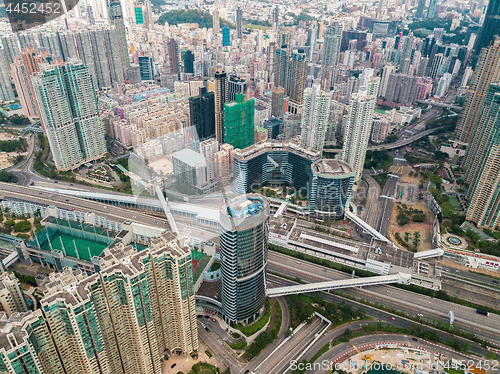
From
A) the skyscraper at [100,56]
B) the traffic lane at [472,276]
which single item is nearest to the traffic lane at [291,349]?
the traffic lane at [472,276]

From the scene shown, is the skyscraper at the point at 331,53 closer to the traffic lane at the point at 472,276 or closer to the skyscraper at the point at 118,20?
the skyscraper at the point at 118,20

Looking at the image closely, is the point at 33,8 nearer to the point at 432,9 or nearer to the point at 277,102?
the point at 277,102

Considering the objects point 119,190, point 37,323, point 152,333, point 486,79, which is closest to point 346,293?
point 152,333

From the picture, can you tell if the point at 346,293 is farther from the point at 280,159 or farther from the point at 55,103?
the point at 55,103

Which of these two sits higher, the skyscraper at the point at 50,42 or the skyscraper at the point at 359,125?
the skyscraper at the point at 50,42

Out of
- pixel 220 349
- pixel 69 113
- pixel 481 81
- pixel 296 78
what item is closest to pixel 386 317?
pixel 220 349

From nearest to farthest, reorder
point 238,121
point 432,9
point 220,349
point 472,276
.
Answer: point 220,349 < point 472,276 < point 238,121 < point 432,9

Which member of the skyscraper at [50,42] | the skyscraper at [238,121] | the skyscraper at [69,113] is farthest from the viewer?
the skyscraper at [50,42]
